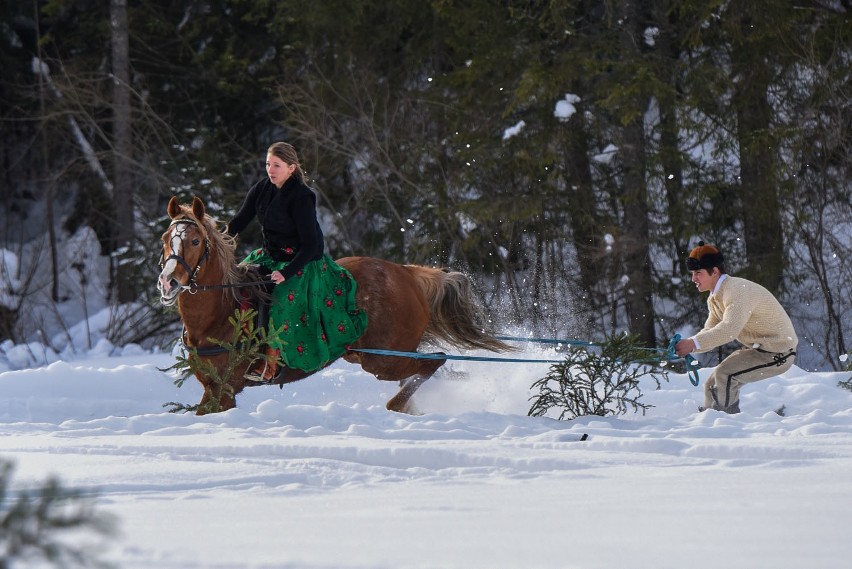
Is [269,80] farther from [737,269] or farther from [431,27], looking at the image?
[737,269]

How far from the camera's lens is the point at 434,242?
15500 millimetres

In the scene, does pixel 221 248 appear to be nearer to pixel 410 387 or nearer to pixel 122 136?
pixel 410 387

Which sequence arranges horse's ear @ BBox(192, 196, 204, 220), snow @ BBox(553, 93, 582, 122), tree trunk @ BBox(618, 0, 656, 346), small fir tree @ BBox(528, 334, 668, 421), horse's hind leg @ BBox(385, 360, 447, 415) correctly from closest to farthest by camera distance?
horse's ear @ BBox(192, 196, 204, 220)
small fir tree @ BBox(528, 334, 668, 421)
horse's hind leg @ BBox(385, 360, 447, 415)
tree trunk @ BBox(618, 0, 656, 346)
snow @ BBox(553, 93, 582, 122)

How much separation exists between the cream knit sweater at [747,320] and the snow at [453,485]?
0.57 metres

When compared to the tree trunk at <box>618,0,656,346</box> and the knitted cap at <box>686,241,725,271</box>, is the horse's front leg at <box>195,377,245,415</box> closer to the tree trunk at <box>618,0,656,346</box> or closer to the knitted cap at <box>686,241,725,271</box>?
the knitted cap at <box>686,241,725,271</box>

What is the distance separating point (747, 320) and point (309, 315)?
2.92 meters

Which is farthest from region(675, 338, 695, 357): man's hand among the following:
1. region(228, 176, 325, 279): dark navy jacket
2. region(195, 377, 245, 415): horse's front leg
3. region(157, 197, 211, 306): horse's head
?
region(157, 197, 211, 306): horse's head

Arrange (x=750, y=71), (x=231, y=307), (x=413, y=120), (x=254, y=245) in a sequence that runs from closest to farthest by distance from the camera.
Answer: (x=231, y=307), (x=750, y=71), (x=413, y=120), (x=254, y=245)

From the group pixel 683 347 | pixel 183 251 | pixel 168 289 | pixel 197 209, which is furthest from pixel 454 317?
pixel 168 289

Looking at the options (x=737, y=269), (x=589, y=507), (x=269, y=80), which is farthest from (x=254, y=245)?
(x=589, y=507)

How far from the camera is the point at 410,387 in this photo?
839 cm

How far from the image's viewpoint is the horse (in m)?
7.11

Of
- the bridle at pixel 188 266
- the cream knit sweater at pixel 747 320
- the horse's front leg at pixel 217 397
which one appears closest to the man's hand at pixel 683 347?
the cream knit sweater at pixel 747 320

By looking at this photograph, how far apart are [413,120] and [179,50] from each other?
18.9ft
